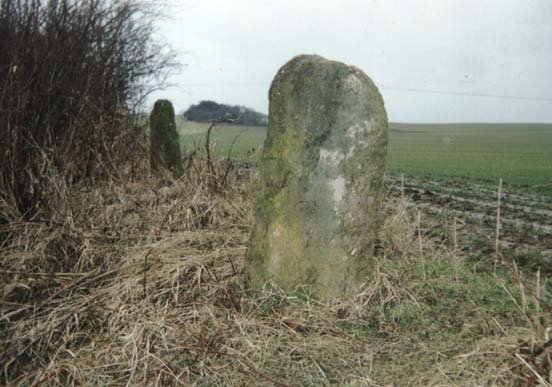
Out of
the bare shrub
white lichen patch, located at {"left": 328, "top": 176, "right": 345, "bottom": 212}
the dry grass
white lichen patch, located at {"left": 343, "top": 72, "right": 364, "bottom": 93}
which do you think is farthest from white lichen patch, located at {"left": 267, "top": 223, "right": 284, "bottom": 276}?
the bare shrub

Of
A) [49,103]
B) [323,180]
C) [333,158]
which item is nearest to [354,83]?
[333,158]

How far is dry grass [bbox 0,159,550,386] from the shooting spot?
2.56m

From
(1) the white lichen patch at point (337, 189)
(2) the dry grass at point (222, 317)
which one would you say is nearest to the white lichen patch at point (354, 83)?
(1) the white lichen patch at point (337, 189)

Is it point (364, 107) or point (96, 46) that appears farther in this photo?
point (96, 46)

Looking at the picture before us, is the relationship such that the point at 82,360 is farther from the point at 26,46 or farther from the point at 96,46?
the point at 96,46

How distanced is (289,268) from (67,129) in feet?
8.52

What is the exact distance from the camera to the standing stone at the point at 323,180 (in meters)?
3.22

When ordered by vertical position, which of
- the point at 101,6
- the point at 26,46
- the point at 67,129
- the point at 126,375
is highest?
the point at 101,6

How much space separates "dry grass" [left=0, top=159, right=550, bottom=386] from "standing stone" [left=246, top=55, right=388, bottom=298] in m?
0.17

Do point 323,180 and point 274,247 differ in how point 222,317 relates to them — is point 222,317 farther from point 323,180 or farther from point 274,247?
point 323,180

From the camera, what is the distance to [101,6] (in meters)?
6.16

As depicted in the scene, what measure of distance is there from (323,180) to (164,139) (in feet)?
14.0

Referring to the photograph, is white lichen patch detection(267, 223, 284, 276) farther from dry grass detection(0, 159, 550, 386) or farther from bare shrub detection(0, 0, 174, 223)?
bare shrub detection(0, 0, 174, 223)

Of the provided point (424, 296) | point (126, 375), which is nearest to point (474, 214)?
point (424, 296)
